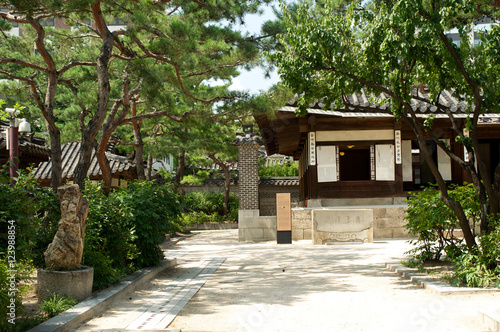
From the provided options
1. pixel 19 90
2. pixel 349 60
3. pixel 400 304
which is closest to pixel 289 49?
pixel 349 60

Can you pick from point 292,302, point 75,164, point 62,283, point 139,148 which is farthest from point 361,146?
point 75,164

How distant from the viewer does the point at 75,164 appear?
21.6 metres

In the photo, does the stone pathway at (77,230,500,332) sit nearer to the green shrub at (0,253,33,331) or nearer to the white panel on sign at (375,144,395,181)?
the green shrub at (0,253,33,331)

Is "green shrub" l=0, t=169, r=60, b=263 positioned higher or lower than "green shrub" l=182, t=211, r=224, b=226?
higher

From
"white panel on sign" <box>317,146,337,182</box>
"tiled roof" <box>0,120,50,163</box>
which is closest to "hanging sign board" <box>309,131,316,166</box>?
"white panel on sign" <box>317,146,337,182</box>

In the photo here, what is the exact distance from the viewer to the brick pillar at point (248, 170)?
1783 cm

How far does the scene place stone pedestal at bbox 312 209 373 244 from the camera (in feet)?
46.1

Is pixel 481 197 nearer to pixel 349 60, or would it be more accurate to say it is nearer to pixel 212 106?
pixel 349 60

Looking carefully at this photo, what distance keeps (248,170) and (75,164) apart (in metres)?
8.82

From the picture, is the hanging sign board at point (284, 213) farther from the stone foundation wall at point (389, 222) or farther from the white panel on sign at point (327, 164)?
the stone foundation wall at point (389, 222)

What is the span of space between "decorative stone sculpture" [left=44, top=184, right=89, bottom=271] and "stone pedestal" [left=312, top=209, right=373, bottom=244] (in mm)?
9277

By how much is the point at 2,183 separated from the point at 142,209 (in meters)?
3.46

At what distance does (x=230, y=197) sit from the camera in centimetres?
2900

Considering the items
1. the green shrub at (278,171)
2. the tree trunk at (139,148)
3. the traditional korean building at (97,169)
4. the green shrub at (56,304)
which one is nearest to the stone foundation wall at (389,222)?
the tree trunk at (139,148)
